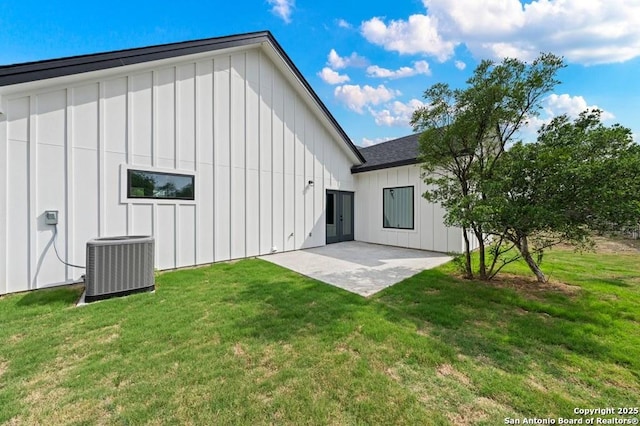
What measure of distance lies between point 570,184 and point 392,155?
7.20m

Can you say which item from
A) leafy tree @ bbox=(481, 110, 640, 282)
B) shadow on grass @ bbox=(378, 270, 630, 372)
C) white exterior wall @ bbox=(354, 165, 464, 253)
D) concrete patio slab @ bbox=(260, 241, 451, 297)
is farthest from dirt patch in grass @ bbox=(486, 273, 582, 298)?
white exterior wall @ bbox=(354, 165, 464, 253)

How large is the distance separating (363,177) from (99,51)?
912 centimetres

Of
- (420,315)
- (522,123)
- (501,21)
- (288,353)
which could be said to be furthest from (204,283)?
(501,21)

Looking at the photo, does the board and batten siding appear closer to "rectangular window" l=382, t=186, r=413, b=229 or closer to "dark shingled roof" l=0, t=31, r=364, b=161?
"dark shingled roof" l=0, t=31, r=364, b=161

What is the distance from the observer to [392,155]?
10.9 meters

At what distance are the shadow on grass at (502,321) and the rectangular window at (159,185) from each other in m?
5.69

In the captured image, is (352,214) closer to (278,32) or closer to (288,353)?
(278,32)

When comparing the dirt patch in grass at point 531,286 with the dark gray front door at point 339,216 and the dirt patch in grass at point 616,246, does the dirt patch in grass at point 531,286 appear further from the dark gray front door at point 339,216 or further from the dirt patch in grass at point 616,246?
the dark gray front door at point 339,216

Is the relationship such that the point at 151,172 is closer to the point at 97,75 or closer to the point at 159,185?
the point at 159,185

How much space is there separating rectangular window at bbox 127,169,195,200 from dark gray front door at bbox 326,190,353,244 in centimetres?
546

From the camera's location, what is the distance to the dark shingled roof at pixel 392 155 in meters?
9.72

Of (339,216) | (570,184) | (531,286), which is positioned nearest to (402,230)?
(339,216)

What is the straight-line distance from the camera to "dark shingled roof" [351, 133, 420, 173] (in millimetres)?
9719

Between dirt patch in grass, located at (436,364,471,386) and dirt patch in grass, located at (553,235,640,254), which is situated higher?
dirt patch in grass, located at (553,235,640,254)
